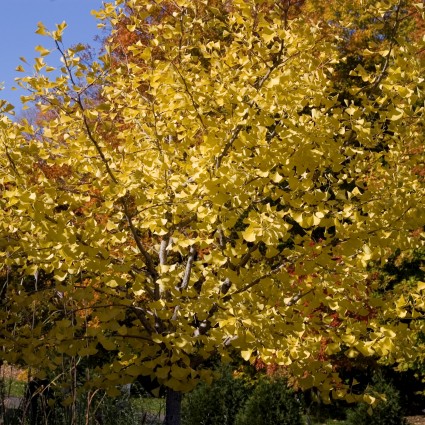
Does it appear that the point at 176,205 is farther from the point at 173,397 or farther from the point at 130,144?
the point at 173,397

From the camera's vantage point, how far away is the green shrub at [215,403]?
6961 millimetres

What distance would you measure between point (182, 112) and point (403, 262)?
6.93 m

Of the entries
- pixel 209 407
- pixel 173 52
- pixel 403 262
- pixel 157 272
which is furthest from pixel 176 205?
pixel 403 262

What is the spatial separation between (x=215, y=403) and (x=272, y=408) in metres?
0.92

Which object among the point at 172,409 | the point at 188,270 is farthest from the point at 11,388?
the point at 188,270

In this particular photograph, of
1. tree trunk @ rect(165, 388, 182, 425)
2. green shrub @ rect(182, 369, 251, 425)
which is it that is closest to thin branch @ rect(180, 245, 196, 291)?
tree trunk @ rect(165, 388, 182, 425)

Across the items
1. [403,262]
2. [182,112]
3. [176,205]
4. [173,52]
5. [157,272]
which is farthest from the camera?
[403,262]

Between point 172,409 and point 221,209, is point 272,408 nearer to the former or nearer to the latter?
point 172,409

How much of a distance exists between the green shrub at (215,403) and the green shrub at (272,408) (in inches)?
17.0

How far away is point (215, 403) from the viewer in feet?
23.4

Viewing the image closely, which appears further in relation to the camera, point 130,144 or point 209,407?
point 209,407

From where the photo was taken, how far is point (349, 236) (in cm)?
366

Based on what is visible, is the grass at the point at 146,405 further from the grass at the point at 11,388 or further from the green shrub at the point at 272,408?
the grass at the point at 11,388

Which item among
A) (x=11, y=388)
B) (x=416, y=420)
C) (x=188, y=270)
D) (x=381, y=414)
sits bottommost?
(x=416, y=420)
